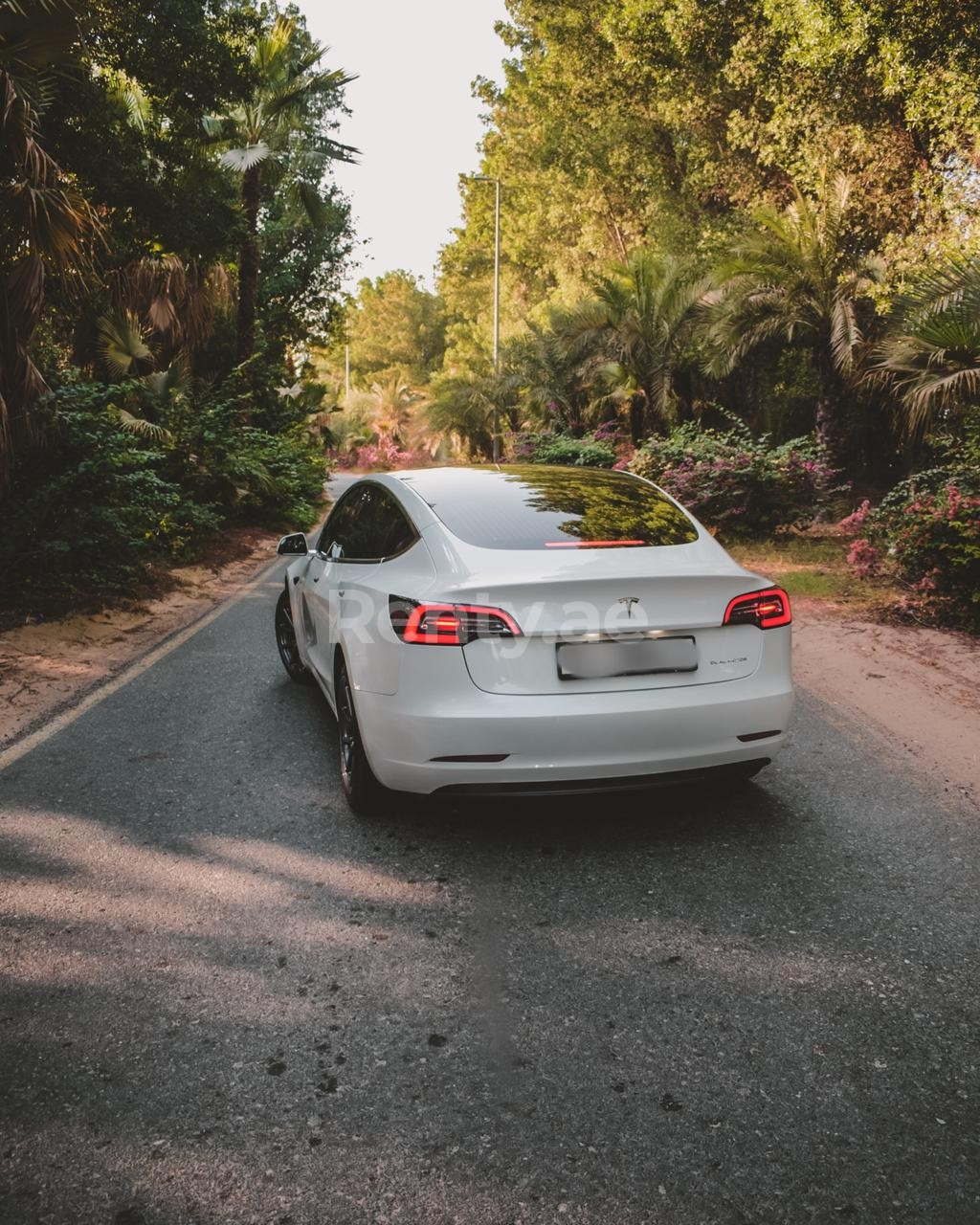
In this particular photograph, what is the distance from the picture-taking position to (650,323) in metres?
23.1

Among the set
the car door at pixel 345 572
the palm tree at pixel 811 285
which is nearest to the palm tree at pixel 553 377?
the palm tree at pixel 811 285

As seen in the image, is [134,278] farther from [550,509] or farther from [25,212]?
[550,509]

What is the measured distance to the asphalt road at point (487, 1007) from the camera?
2.09 m

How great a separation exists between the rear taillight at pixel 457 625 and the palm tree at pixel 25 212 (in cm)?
573

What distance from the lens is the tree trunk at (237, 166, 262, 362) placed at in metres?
18.8

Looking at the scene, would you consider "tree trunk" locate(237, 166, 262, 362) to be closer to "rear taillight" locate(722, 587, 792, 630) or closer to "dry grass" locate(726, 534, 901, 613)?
"dry grass" locate(726, 534, 901, 613)

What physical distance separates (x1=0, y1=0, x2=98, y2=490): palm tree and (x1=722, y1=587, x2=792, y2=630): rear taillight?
6.50 metres

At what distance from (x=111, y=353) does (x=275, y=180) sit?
8.32 meters

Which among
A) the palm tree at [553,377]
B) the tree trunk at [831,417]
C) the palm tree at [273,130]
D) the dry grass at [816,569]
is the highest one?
the palm tree at [273,130]

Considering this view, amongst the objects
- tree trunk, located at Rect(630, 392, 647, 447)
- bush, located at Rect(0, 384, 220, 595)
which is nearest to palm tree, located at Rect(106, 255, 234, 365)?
bush, located at Rect(0, 384, 220, 595)

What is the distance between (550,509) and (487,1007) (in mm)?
2287

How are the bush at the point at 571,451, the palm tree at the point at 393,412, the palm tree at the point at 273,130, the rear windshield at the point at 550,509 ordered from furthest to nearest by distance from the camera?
the palm tree at the point at 393,412 < the bush at the point at 571,451 < the palm tree at the point at 273,130 < the rear windshield at the point at 550,509

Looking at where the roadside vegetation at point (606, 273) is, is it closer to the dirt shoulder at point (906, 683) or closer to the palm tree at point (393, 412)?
the dirt shoulder at point (906, 683)

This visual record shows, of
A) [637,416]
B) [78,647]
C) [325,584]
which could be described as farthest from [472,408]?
[325,584]
